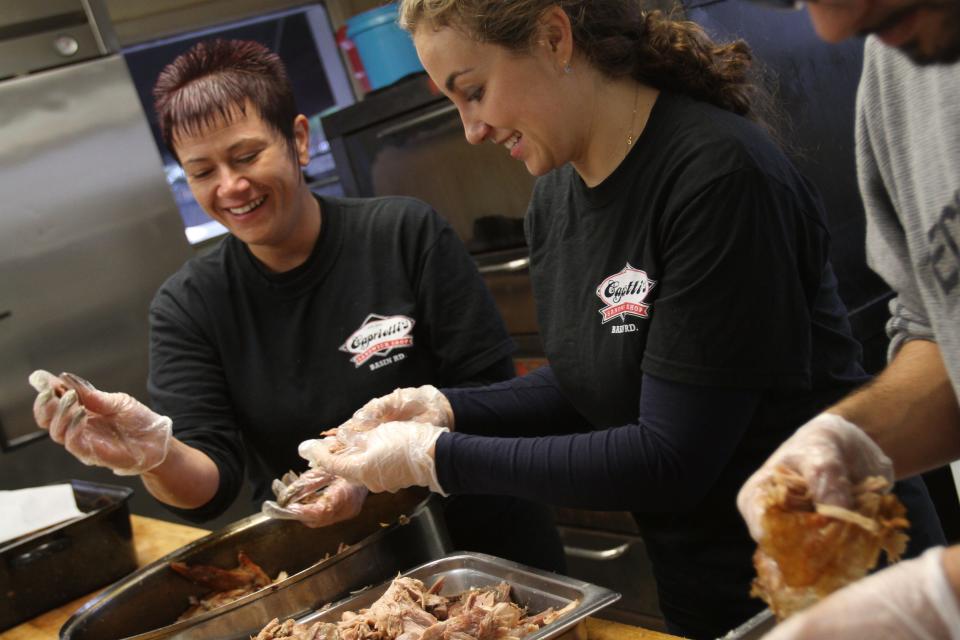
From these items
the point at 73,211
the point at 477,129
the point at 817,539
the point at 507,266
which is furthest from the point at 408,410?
the point at 73,211

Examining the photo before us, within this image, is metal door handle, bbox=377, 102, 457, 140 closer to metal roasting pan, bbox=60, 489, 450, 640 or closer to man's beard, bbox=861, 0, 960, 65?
metal roasting pan, bbox=60, 489, 450, 640

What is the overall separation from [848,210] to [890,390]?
171 centimetres

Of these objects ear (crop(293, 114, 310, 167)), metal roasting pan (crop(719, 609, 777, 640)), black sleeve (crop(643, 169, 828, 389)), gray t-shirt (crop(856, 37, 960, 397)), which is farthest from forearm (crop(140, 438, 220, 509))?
gray t-shirt (crop(856, 37, 960, 397))

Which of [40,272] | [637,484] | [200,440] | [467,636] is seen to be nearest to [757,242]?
[637,484]

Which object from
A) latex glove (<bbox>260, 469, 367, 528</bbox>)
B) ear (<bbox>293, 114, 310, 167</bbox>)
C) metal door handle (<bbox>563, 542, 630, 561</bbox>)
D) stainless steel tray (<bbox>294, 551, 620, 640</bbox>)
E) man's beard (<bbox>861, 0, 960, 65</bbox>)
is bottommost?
metal door handle (<bbox>563, 542, 630, 561</bbox>)

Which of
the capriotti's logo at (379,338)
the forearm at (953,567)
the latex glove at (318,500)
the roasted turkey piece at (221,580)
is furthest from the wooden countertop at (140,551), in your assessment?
the forearm at (953,567)

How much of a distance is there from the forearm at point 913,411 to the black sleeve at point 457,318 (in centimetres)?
105

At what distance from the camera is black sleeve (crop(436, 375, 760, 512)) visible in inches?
56.5

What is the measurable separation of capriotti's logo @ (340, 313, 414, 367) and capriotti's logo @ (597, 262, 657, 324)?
66 centimetres

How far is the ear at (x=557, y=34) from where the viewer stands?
153cm

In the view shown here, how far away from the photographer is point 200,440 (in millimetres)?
2199

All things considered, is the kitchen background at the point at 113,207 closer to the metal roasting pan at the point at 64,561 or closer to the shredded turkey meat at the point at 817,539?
the metal roasting pan at the point at 64,561

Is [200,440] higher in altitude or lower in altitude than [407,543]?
higher

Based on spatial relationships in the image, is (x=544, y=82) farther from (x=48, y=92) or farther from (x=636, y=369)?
(x=48, y=92)
